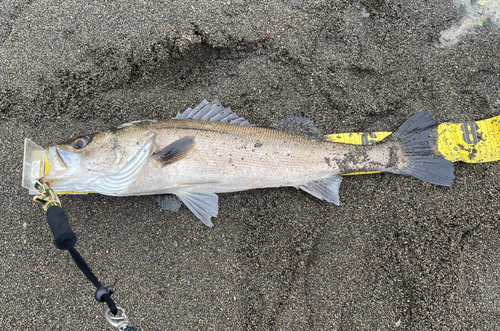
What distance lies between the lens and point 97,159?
283 centimetres

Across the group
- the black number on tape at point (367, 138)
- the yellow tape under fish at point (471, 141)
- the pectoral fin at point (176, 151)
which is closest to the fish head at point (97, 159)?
the pectoral fin at point (176, 151)

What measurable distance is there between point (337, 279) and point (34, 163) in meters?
3.09

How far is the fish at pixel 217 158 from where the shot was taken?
2.86 meters

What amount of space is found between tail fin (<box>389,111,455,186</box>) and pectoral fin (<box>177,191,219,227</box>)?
183cm

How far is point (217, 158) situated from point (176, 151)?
0.37m

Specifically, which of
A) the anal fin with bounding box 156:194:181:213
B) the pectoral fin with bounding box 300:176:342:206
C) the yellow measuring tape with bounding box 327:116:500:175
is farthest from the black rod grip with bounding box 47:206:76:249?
the yellow measuring tape with bounding box 327:116:500:175

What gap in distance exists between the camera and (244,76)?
3389mm

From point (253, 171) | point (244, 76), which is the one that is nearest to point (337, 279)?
point (253, 171)

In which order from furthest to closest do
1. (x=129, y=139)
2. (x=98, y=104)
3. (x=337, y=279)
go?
(x=98, y=104)
(x=337, y=279)
(x=129, y=139)

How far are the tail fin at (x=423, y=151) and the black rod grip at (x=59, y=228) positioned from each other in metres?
2.85

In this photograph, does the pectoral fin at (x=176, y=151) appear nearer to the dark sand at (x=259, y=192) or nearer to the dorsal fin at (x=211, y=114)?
the dorsal fin at (x=211, y=114)

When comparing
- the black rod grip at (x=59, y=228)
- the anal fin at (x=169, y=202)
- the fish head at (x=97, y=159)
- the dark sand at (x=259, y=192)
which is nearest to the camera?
the black rod grip at (x=59, y=228)

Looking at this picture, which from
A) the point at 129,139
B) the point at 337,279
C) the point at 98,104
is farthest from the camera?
the point at 98,104

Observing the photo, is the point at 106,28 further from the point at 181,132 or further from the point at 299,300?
the point at 299,300
